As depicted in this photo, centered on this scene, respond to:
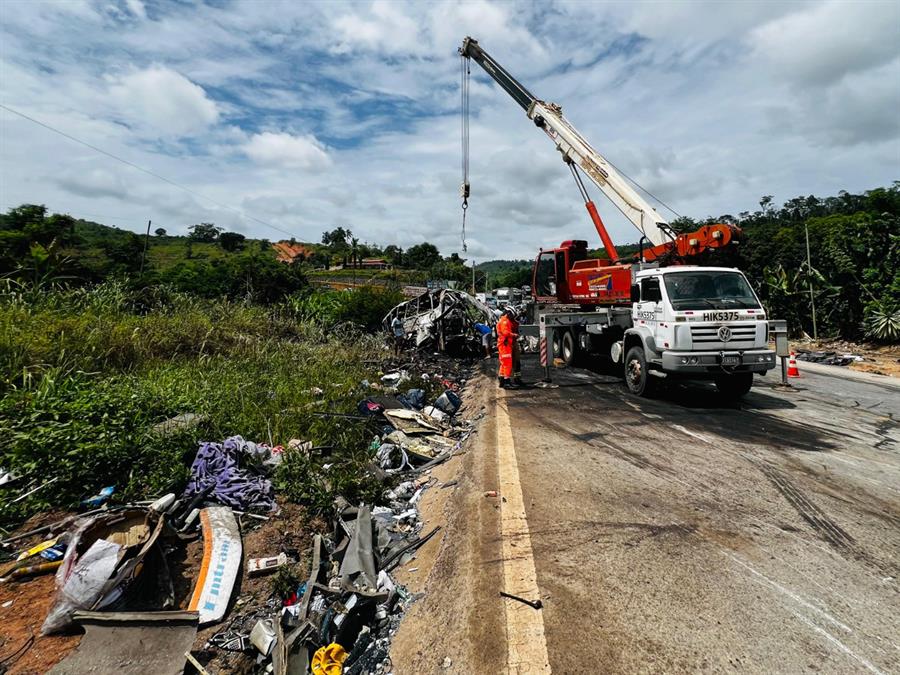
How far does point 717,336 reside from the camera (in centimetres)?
763

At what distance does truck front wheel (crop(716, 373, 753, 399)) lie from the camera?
821cm

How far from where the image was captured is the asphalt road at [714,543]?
2.34 meters

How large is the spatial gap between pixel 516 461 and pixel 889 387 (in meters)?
10.8

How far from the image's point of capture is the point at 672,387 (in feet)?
32.2

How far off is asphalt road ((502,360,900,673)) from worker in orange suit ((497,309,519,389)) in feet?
9.85

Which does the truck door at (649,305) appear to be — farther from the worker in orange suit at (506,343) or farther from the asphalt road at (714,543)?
the worker in orange suit at (506,343)

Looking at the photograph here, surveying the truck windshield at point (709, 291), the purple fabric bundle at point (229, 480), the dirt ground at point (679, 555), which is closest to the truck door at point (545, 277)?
the truck windshield at point (709, 291)

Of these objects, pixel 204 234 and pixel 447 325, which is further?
pixel 204 234

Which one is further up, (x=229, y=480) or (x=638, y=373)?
(x=638, y=373)

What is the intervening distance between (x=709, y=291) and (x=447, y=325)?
8.53m

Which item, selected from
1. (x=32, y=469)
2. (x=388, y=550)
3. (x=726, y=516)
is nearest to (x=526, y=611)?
(x=388, y=550)

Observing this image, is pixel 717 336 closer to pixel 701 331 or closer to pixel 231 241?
pixel 701 331

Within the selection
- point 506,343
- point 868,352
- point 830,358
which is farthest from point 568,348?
point 868,352

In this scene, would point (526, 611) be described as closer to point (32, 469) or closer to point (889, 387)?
point (32, 469)
